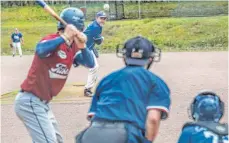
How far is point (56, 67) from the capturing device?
4.81 metres

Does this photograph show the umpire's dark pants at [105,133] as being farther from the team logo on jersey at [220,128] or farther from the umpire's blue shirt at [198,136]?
the team logo on jersey at [220,128]

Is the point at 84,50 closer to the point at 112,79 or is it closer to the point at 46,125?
the point at 46,125

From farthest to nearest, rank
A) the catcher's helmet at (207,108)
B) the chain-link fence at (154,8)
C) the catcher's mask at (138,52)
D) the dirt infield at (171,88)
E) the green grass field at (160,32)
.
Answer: the chain-link fence at (154,8) < the green grass field at (160,32) < the dirt infield at (171,88) < the catcher's mask at (138,52) < the catcher's helmet at (207,108)

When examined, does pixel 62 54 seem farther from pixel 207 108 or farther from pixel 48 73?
pixel 207 108

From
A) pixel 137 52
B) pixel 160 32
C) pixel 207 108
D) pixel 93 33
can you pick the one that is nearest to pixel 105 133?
pixel 137 52

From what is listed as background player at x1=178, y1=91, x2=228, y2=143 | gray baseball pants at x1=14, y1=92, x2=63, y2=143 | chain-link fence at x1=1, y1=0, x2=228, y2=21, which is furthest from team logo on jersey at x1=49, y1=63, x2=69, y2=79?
chain-link fence at x1=1, y1=0, x2=228, y2=21

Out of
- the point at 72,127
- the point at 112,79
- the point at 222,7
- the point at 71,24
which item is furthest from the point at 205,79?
the point at 222,7

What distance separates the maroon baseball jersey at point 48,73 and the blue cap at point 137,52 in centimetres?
125

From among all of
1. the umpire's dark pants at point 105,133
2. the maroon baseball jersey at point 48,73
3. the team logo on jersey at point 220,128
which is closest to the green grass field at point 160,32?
the maroon baseball jersey at point 48,73

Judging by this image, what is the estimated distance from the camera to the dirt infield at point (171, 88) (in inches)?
292

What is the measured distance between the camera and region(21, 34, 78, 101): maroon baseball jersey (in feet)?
15.6

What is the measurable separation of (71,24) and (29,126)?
1036mm

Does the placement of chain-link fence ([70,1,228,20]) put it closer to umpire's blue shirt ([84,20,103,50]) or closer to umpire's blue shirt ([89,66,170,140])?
umpire's blue shirt ([84,20,103,50])

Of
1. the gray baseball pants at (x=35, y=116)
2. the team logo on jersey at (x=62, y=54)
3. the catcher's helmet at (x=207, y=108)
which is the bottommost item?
the gray baseball pants at (x=35, y=116)
